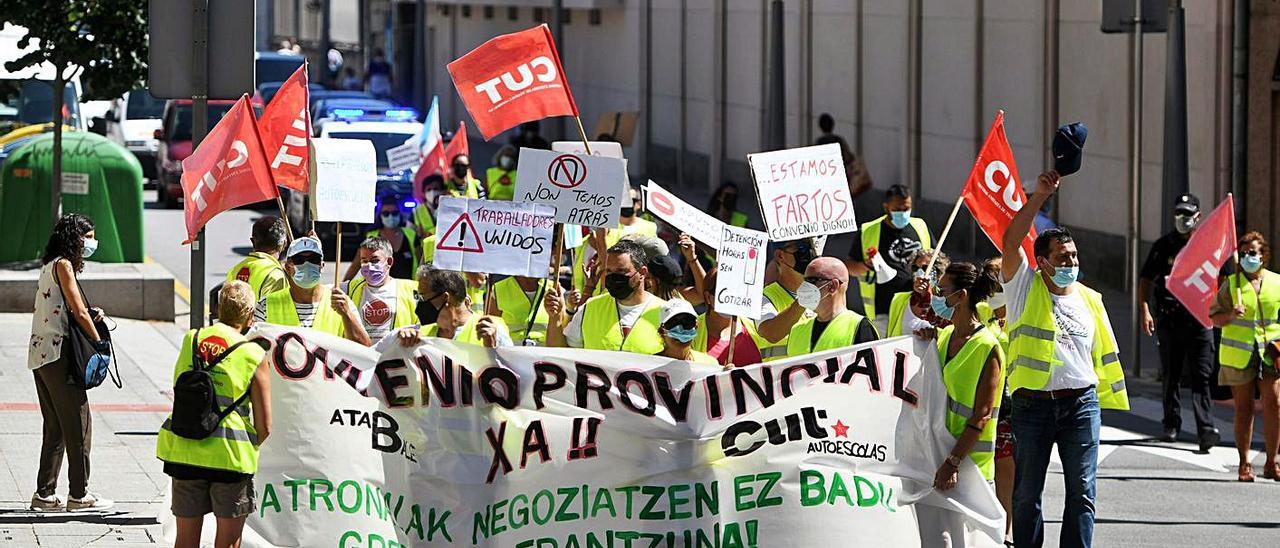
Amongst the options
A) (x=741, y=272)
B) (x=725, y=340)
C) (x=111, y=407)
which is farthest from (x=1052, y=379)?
(x=111, y=407)

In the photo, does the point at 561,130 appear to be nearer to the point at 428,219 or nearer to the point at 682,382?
the point at 428,219

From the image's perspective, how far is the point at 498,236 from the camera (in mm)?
10102

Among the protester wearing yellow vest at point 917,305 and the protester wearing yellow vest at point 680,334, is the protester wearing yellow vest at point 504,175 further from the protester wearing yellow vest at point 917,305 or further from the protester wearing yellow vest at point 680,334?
the protester wearing yellow vest at point 680,334

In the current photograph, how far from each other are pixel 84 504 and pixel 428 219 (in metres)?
5.96

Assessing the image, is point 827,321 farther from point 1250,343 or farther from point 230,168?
point 1250,343

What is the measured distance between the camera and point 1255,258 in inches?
500

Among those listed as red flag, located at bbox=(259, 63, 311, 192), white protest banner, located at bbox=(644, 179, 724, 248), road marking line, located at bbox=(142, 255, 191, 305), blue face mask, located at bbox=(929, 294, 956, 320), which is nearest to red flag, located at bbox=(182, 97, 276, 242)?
red flag, located at bbox=(259, 63, 311, 192)

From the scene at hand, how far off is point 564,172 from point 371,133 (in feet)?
50.7

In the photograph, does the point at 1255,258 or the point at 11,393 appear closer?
the point at 1255,258

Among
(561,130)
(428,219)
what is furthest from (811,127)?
(428,219)

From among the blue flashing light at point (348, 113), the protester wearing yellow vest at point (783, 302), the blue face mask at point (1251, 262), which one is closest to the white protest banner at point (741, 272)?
the protester wearing yellow vest at point (783, 302)

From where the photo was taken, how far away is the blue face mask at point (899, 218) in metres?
13.9

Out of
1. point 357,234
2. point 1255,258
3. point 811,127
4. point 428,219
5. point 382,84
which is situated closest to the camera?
point 1255,258

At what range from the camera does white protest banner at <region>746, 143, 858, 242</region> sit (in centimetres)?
1052
